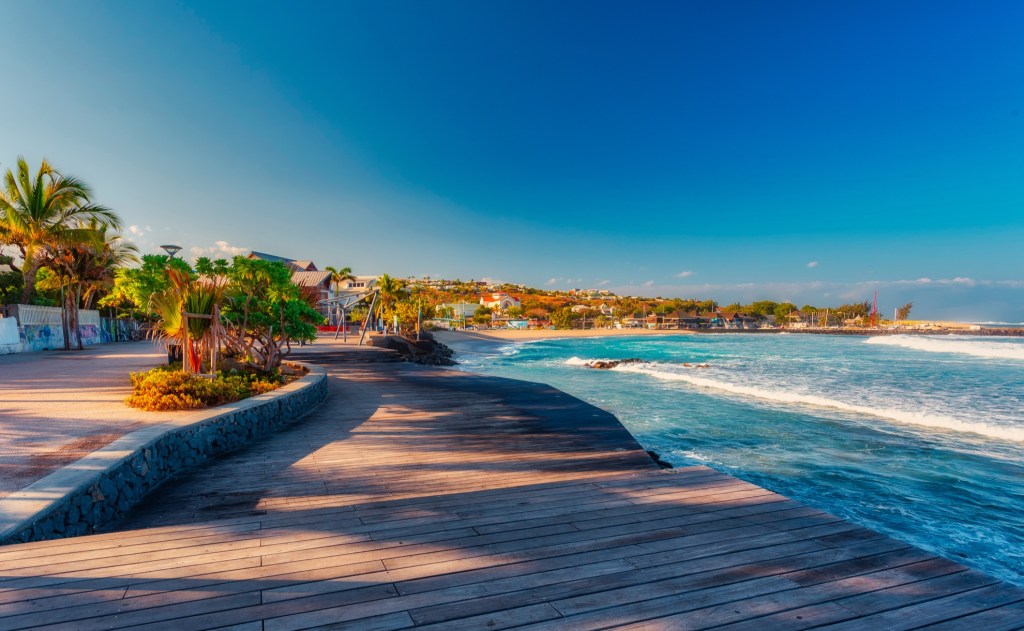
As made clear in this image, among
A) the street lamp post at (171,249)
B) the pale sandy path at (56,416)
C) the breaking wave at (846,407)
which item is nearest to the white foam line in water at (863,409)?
the breaking wave at (846,407)

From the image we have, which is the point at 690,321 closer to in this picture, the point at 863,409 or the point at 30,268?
the point at 863,409

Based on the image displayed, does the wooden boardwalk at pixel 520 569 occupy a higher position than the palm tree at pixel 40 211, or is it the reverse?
the palm tree at pixel 40 211

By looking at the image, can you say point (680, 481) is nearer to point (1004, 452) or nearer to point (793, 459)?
point (793, 459)

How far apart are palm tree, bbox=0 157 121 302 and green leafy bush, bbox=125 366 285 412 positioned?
1411 cm

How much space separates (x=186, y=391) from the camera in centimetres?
767

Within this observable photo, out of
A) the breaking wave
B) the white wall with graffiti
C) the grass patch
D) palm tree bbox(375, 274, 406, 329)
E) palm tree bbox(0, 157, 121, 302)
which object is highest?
palm tree bbox(0, 157, 121, 302)

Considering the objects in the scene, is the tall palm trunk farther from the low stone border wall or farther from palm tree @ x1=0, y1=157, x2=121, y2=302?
the low stone border wall

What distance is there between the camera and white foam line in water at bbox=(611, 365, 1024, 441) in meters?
11.2

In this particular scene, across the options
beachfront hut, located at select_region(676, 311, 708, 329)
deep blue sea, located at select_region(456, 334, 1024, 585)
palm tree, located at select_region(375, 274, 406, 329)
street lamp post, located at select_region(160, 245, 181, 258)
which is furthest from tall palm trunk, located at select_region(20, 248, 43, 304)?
beachfront hut, located at select_region(676, 311, 708, 329)

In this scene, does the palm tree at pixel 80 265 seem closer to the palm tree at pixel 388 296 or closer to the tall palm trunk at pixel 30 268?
the tall palm trunk at pixel 30 268

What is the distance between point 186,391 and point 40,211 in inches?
644

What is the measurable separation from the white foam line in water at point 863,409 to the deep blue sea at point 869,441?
41 mm

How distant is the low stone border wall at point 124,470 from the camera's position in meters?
3.54

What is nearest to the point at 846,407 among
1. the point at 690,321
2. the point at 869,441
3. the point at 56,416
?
the point at 869,441
